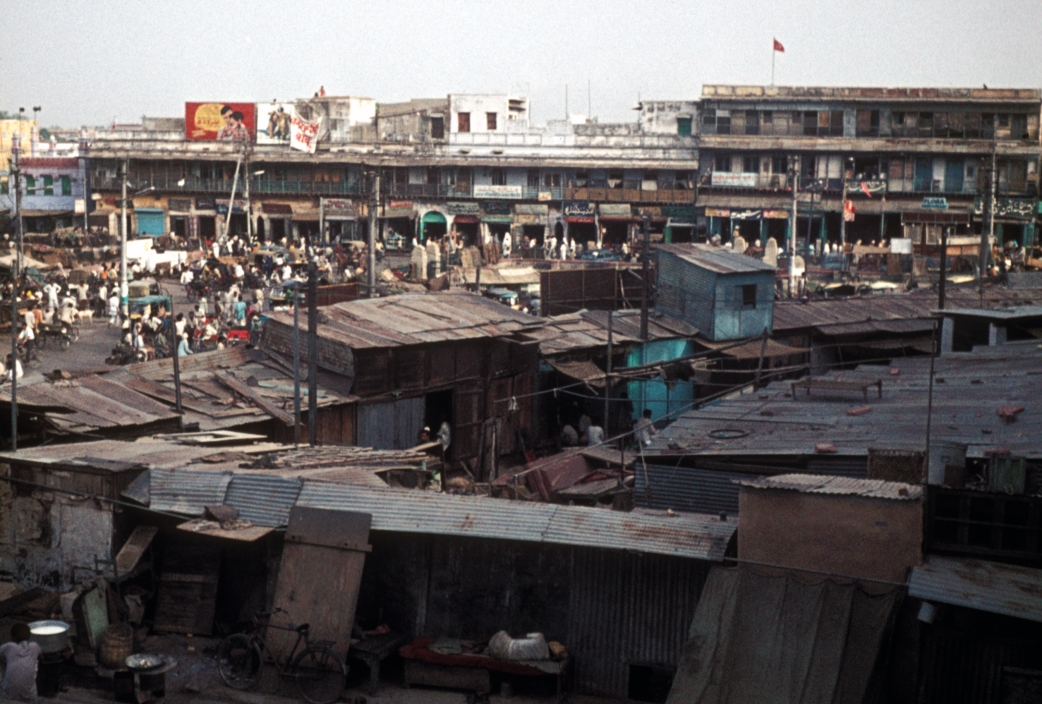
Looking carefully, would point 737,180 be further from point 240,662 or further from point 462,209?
point 240,662

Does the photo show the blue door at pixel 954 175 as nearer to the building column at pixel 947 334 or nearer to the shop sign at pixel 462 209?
the shop sign at pixel 462 209

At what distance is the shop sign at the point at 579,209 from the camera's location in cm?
6141

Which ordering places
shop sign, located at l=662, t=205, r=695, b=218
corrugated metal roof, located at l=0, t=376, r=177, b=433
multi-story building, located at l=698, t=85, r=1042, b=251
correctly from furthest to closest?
1. shop sign, located at l=662, t=205, r=695, b=218
2. multi-story building, located at l=698, t=85, r=1042, b=251
3. corrugated metal roof, located at l=0, t=376, r=177, b=433

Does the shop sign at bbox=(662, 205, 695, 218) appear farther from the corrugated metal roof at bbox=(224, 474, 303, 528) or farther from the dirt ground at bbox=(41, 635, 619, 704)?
the dirt ground at bbox=(41, 635, 619, 704)

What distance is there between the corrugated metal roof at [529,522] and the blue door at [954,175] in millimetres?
49921

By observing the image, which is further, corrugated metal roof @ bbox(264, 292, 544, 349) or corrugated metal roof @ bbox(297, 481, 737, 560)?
corrugated metal roof @ bbox(264, 292, 544, 349)

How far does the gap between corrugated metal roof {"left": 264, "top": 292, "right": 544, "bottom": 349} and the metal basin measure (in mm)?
9391

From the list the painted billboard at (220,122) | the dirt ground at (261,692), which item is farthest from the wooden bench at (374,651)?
the painted billboard at (220,122)

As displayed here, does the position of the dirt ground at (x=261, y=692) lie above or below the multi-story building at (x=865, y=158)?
below

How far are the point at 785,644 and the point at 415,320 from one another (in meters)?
13.8

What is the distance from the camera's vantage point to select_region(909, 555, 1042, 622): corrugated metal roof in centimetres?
1017

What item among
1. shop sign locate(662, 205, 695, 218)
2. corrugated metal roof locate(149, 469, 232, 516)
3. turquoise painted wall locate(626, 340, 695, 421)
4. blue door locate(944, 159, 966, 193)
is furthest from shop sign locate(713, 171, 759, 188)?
corrugated metal roof locate(149, 469, 232, 516)

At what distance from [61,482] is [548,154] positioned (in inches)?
1972

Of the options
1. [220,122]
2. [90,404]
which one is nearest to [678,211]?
[220,122]
